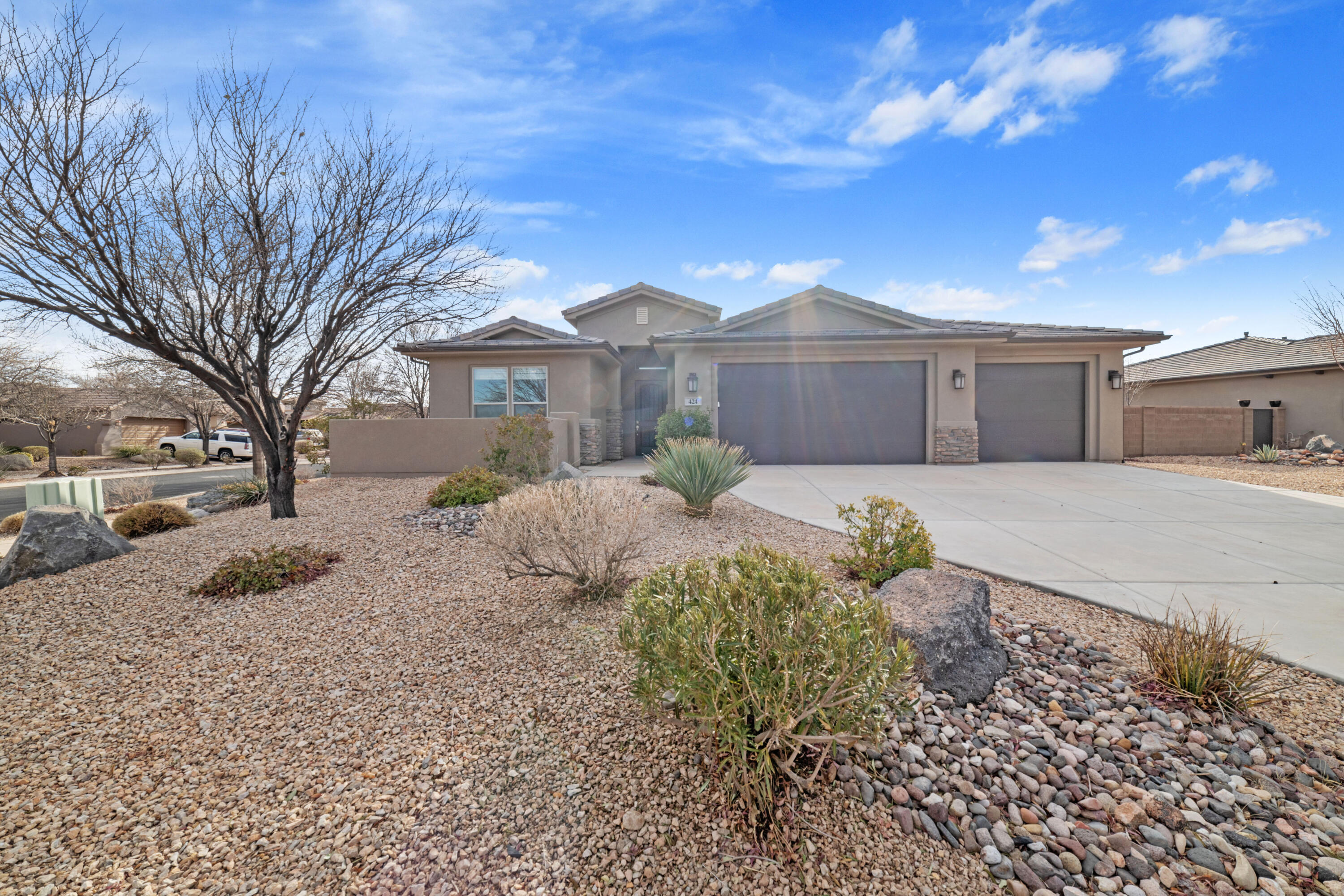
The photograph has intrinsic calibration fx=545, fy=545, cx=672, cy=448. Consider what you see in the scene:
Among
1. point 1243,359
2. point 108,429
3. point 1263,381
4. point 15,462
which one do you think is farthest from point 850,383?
point 108,429

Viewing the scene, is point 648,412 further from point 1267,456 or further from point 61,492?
point 1267,456

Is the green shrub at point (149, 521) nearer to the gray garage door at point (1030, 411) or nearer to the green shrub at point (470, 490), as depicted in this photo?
the green shrub at point (470, 490)

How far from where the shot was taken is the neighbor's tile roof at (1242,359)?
17.3m

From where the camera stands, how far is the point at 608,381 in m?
15.9

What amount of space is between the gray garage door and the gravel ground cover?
1.56 metres

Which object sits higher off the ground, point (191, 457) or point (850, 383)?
point (850, 383)

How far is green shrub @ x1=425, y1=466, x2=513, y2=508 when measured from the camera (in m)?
7.11

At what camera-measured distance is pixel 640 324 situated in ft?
59.5

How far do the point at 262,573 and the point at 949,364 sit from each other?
44.8 feet

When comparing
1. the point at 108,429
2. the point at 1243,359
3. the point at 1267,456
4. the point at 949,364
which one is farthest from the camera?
the point at 108,429

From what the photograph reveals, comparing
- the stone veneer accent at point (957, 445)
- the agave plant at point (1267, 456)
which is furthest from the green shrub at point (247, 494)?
the agave plant at point (1267, 456)

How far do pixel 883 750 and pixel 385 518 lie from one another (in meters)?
6.22

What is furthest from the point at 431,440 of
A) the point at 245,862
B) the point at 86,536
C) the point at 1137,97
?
the point at 1137,97

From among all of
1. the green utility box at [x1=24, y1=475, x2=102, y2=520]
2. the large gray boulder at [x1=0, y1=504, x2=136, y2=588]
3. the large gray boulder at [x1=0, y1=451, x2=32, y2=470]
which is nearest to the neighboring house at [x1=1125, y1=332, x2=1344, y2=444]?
the large gray boulder at [x1=0, y1=504, x2=136, y2=588]
